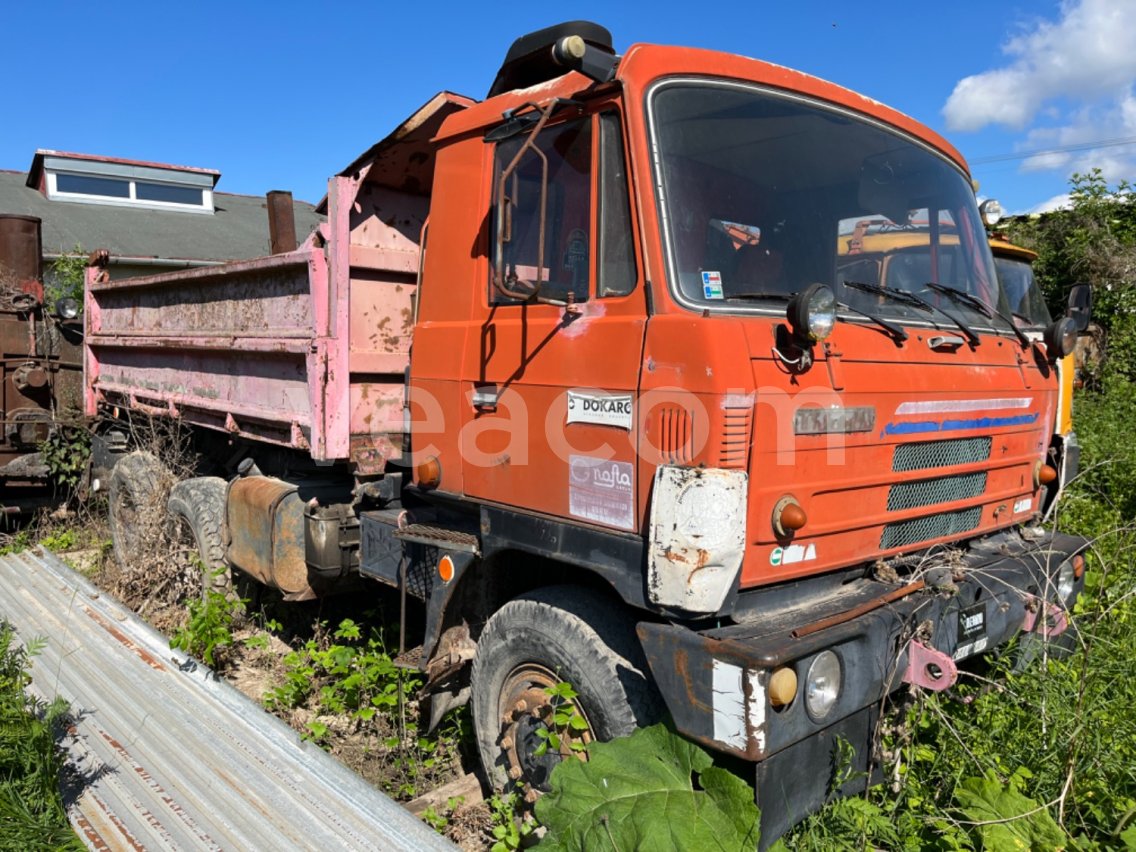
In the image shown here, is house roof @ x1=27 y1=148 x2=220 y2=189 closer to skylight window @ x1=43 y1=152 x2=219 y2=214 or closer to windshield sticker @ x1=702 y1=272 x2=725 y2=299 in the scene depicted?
skylight window @ x1=43 y1=152 x2=219 y2=214

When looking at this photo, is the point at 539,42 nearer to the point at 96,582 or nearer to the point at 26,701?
the point at 26,701

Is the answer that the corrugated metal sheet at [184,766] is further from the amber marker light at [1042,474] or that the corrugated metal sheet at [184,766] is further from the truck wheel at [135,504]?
the amber marker light at [1042,474]

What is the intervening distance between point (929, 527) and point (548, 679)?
157cm

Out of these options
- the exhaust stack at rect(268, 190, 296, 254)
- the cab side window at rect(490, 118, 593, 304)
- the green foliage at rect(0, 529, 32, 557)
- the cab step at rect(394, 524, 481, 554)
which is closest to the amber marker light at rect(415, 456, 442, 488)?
the cab step at rect(394, 524, 481, 554)

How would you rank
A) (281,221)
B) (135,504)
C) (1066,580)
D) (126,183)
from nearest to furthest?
(1066,580), (135,504), (281,221), (126,183)

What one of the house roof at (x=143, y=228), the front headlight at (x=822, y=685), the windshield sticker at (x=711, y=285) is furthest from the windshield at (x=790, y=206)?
the house roof at (x=143, y=228)

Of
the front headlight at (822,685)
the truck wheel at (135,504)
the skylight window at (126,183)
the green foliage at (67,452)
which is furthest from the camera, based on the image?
the skylight window at (126,183)

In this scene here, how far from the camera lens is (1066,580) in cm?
367

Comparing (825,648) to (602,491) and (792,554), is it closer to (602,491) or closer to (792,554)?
(792,554)

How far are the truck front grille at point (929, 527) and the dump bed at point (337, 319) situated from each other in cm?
252

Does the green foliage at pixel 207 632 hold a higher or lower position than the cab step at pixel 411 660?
lower

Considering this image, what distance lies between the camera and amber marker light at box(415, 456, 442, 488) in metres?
3.70

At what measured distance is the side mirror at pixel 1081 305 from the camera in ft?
13.7

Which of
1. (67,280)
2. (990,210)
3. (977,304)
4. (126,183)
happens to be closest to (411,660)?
(977,304)
